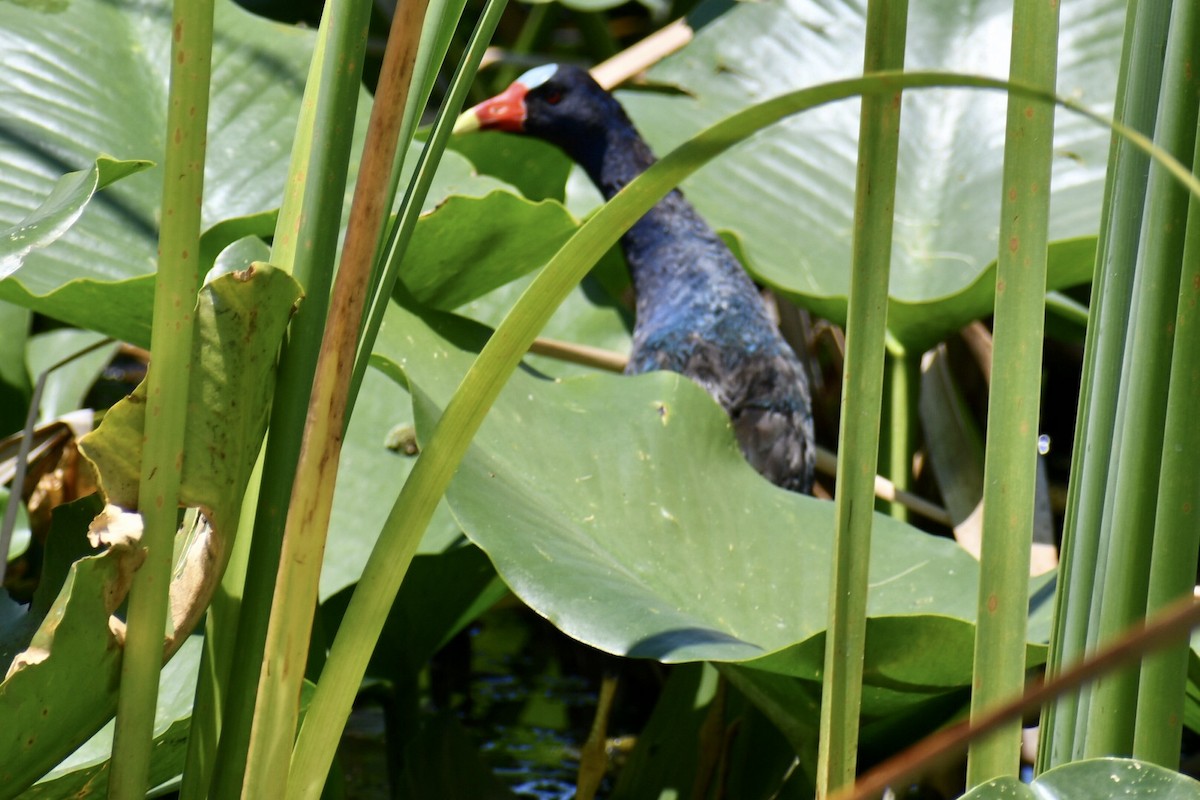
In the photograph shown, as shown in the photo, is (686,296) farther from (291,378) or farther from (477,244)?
(291,378)

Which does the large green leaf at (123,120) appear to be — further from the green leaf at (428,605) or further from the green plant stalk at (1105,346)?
the green plant stalk at (1105,346)

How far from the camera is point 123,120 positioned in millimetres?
1139

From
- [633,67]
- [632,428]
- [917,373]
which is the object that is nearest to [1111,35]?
[917,373]

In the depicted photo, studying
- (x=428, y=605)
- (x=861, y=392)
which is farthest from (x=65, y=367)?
(x=861, y=392)

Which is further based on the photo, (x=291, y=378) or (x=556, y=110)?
(x=556, y=110)

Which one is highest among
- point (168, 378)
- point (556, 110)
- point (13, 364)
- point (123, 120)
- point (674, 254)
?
point (556, 110)

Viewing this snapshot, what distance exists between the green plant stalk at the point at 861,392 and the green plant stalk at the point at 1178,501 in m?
0.11

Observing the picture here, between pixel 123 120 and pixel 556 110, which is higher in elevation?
pixel 556 110

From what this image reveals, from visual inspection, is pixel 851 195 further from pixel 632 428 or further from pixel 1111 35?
pixel 632 428

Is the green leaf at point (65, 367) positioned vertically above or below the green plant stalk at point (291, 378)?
above

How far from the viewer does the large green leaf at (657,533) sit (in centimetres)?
67

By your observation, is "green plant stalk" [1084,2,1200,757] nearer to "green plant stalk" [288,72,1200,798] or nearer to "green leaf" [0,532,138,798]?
"green plant stalk" [288,72,1200,798]

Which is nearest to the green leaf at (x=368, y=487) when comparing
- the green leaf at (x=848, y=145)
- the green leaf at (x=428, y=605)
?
the green leaf at (x=428, y=605)

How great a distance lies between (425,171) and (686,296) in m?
0.99
